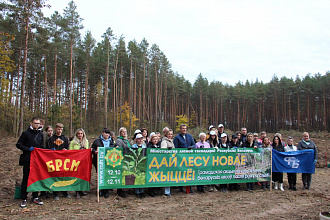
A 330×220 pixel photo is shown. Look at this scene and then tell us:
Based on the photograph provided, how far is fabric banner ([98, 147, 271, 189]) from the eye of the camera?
20.8ft

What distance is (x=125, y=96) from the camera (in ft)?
146

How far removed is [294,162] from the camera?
8070mm

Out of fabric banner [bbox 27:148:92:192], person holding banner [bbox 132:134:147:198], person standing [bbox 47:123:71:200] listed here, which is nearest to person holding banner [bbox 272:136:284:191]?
person holding banner [bbox 132:134:147:198]

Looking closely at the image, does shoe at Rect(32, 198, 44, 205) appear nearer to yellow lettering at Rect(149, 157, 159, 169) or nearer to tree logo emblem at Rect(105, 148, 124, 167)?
tree logo emblem at Rect(105, 148, 124, 167)

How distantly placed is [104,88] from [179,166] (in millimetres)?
32133

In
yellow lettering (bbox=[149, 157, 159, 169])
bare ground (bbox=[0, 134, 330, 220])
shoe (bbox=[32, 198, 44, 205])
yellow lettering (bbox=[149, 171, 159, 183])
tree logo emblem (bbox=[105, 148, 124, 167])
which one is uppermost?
tree logo emblem (bbox=[105, 148, 124, 167])

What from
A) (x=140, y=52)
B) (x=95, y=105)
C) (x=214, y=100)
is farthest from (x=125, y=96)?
(x=214, y=100)

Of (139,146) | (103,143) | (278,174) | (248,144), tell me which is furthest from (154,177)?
(278,174)

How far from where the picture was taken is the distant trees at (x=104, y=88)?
20.5 metres

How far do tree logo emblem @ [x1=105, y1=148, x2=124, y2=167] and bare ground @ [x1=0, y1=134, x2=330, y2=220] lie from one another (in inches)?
40.0

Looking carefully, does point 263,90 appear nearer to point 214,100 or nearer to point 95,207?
point 214,100

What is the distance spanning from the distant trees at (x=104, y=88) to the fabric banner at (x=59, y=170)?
987 centimetres

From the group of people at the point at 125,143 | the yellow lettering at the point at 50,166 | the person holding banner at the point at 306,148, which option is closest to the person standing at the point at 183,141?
the group of people at the point at 125,143

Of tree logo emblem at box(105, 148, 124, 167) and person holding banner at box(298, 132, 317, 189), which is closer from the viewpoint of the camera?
tree logo emblem at box(105, 148, 124, 167)
